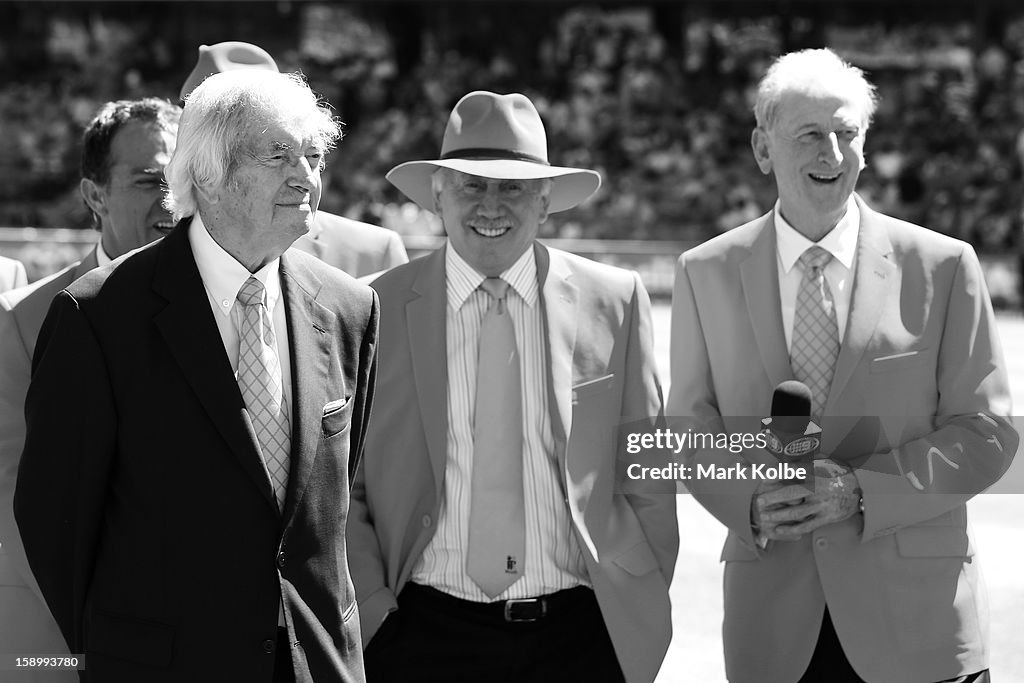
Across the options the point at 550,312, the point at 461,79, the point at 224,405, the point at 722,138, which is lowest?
the point at 224,405

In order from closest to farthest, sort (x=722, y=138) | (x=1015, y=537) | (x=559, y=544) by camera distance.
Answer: (x=559, y=544)
(x=1015, y=537)
(x=722, y=138)

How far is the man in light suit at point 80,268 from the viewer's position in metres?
3.15

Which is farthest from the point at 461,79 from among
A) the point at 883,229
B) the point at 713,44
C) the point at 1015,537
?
the point at 883,229

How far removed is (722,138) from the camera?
71.5ft

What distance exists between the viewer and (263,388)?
2.63 m

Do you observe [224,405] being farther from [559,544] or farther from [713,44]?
[713,44]

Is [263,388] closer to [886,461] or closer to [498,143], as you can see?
[498,143]

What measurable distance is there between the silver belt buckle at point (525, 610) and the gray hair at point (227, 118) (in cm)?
134

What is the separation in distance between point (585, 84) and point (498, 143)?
65.7ft

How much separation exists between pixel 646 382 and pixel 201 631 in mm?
1410

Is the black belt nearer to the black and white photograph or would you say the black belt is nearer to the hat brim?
the black and white photograph

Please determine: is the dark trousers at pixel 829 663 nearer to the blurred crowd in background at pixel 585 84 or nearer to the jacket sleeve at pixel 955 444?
the jacket sleeve at pixel 955 444

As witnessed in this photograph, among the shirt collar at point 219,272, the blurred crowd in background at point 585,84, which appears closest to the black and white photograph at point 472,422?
the shirt collar at point 219,272

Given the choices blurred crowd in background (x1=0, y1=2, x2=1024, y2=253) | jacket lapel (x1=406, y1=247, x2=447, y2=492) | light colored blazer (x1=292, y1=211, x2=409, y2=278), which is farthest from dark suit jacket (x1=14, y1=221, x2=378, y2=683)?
blurred crowd in background (x1=0, y1=2, x2=1024, y2=253)
